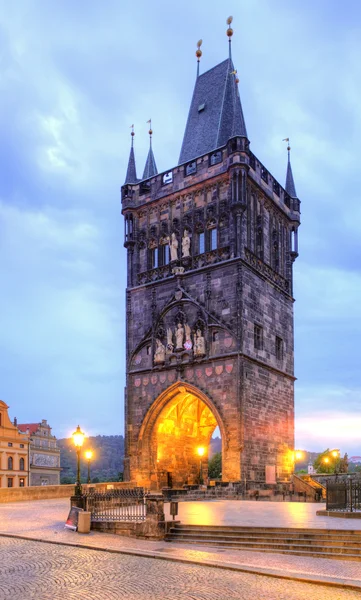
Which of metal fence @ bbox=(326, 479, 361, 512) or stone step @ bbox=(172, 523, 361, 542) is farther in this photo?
metal fence @ bbox=(326, 479, 361, 512)

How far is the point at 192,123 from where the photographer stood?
43.7 m

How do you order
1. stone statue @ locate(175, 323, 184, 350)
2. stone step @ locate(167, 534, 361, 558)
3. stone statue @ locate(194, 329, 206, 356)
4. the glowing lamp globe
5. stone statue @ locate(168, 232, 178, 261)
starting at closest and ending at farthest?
stone step @ locate(167, 534, 361, 558) < the glowing lamp globe < stone statue @ locate(194, 329, 206, 356) < stone statue @ locate(175, 323, 184, 350) < stone statue @ locate(168, 232, 178, 261)

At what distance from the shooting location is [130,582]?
11.3 m

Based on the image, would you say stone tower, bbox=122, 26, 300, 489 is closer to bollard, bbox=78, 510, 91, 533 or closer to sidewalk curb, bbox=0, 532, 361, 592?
bollard, bbox=78, 510, 91, 533

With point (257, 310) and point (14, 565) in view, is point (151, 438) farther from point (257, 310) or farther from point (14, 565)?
point (14, 565)

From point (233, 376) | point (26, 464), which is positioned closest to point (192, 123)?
point (233, 376)

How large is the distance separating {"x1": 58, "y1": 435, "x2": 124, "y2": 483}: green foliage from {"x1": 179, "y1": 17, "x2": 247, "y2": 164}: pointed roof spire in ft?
302

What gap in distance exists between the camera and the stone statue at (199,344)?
35.1m

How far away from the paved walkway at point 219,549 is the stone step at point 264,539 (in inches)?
27.8

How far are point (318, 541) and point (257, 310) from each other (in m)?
21.9

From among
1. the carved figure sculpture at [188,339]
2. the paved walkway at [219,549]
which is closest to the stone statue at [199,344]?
the carved figure sculpture at [188,339]

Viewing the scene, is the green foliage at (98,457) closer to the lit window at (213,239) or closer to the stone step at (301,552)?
the lit window at (213,239)

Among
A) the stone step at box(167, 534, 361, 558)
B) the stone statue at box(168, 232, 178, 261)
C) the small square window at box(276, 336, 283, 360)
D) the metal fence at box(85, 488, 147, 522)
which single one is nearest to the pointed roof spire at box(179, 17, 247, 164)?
the stone statue at box(168, 232, 178, 261)

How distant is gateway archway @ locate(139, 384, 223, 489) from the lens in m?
36.6
